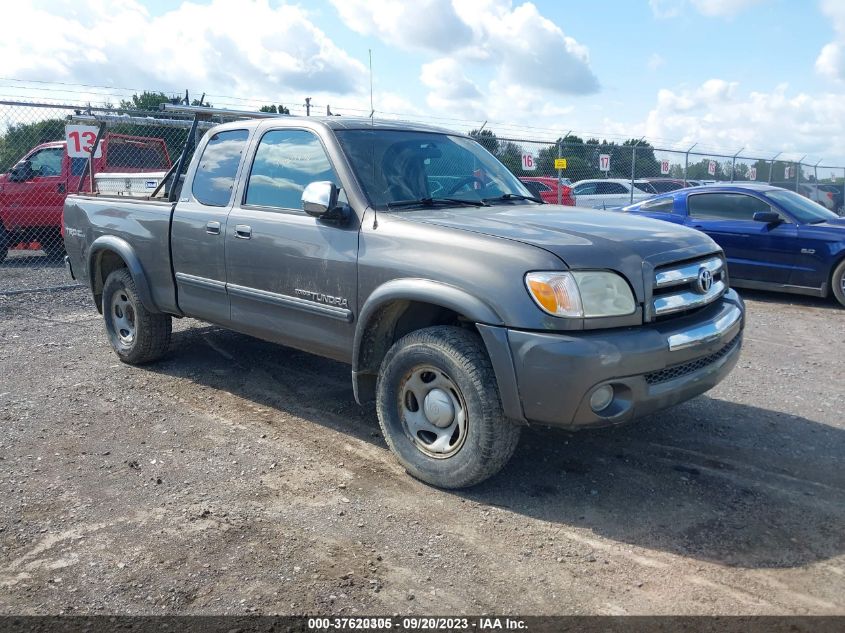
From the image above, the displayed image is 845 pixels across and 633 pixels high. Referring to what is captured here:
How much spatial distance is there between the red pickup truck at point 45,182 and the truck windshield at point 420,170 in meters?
8.72

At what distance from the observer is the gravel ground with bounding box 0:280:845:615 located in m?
2.97

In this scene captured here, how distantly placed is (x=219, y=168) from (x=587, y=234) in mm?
2779

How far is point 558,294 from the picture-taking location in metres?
3.42

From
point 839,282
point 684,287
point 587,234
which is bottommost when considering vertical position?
point 839,282

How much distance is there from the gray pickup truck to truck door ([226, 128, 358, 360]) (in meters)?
0.01

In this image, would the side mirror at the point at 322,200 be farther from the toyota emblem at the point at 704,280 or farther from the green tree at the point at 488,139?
the green tree at the point at 488,139

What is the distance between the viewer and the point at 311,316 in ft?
14.7

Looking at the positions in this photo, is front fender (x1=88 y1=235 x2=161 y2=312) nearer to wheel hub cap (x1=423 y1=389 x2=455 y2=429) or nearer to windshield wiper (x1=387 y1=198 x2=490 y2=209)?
windshield wiper (x1=387 y1=198 x2=490 y2=209)

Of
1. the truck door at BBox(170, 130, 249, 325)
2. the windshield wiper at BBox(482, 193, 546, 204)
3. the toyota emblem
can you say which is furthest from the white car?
the toyota emblem

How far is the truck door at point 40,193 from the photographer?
12172 mm

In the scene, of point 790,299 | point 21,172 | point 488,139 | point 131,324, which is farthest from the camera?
point 488,139

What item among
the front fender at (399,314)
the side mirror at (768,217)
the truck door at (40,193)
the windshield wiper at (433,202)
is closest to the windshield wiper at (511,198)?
the windshield wiper at (433,202)

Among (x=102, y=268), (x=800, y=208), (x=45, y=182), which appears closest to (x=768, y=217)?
(x=800, y=208)

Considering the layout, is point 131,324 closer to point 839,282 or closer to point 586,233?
point 586,233
